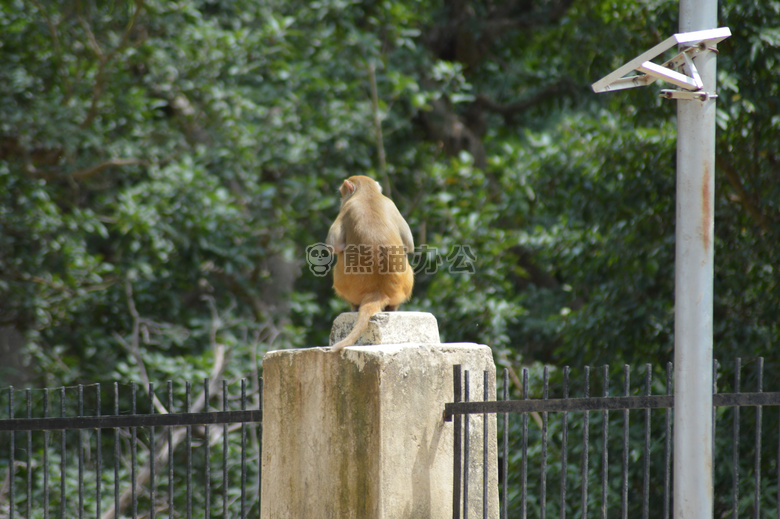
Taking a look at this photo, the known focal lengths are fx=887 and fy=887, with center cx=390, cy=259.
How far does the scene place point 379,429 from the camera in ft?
11.4

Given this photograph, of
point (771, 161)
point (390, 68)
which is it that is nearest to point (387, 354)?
point (771, 161)

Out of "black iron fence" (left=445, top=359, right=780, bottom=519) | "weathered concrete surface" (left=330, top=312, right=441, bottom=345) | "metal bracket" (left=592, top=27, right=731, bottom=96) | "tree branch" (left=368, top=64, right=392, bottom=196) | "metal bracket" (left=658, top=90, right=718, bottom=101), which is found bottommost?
"black iron fence" (left=445, top=359, right=780, bottom=519)

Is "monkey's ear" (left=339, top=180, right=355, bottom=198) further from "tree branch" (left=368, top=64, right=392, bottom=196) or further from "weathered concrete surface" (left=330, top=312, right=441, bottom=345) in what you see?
"tree branch" (left=368, top=64, right=392, bottom=196)

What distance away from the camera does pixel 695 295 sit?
9.26 ft

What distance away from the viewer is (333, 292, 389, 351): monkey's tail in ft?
12.4

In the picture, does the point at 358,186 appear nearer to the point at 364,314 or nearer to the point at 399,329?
the point at 364,314

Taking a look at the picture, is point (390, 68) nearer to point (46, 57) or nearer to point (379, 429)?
point (46, 57)

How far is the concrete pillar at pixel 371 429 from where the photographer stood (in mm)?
3514

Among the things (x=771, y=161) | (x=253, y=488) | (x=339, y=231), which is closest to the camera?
(x=339, y=231)

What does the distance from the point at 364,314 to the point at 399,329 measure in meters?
0.22

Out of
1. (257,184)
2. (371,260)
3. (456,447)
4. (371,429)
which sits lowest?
(456,447)

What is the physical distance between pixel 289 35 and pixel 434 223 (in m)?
2.84

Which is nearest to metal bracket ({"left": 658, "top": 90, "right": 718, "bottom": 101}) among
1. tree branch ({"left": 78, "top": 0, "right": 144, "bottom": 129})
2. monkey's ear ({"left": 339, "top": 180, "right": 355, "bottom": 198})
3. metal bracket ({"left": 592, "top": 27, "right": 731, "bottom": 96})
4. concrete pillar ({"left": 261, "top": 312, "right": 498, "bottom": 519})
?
metal bracket ({"left": 592, "top": 27, "right": 731, "bottom": 96})

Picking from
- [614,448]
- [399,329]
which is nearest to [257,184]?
[614,448]
